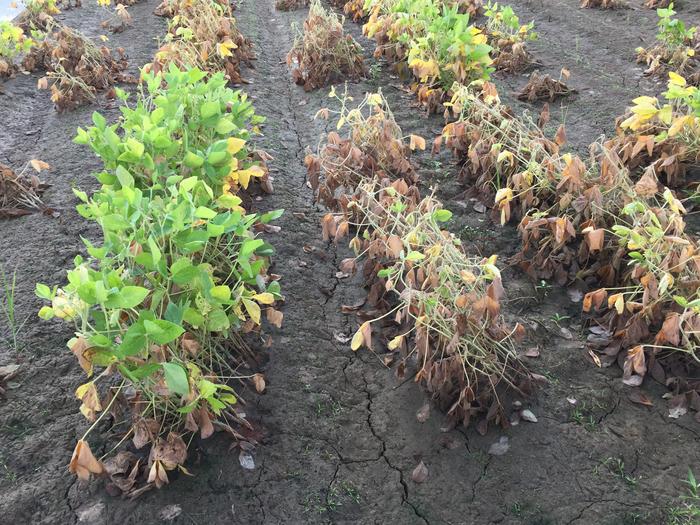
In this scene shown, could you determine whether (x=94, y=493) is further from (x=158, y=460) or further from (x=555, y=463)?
(x=555, y=463)

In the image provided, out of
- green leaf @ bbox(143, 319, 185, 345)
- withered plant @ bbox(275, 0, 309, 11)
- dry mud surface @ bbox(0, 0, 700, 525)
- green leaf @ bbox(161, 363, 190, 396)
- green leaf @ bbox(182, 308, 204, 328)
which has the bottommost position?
dry mud surface @ bbox(0, 0, 700, 525)

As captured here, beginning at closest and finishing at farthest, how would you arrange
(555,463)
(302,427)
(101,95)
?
(555,463) → (302,427) → (101,95)

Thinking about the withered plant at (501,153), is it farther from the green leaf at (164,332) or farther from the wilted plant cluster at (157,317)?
the green leaf at (164,332)

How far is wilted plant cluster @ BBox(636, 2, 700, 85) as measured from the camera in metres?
4.88

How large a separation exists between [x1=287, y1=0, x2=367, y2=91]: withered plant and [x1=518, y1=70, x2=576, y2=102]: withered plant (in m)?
1.58

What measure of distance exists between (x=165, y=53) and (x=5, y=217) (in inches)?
79.7

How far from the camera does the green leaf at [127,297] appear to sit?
1.75 metres

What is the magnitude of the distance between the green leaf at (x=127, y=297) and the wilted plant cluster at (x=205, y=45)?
136 inches

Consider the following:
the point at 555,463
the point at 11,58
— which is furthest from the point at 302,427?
the point at 11,58

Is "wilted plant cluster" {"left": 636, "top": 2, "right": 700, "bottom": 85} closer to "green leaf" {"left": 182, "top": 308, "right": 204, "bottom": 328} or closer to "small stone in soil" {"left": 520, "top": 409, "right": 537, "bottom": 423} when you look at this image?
"small stone in soil" {"left": 520, "top": 409, "right": 537, "bottom": 423}

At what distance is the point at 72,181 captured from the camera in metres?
4.01

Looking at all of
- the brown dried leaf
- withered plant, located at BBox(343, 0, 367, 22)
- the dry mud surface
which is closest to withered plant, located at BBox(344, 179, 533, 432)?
the dry mud surface

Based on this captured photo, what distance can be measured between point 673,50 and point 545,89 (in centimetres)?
119

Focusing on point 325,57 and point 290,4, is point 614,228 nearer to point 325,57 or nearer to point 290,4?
point 325,57
